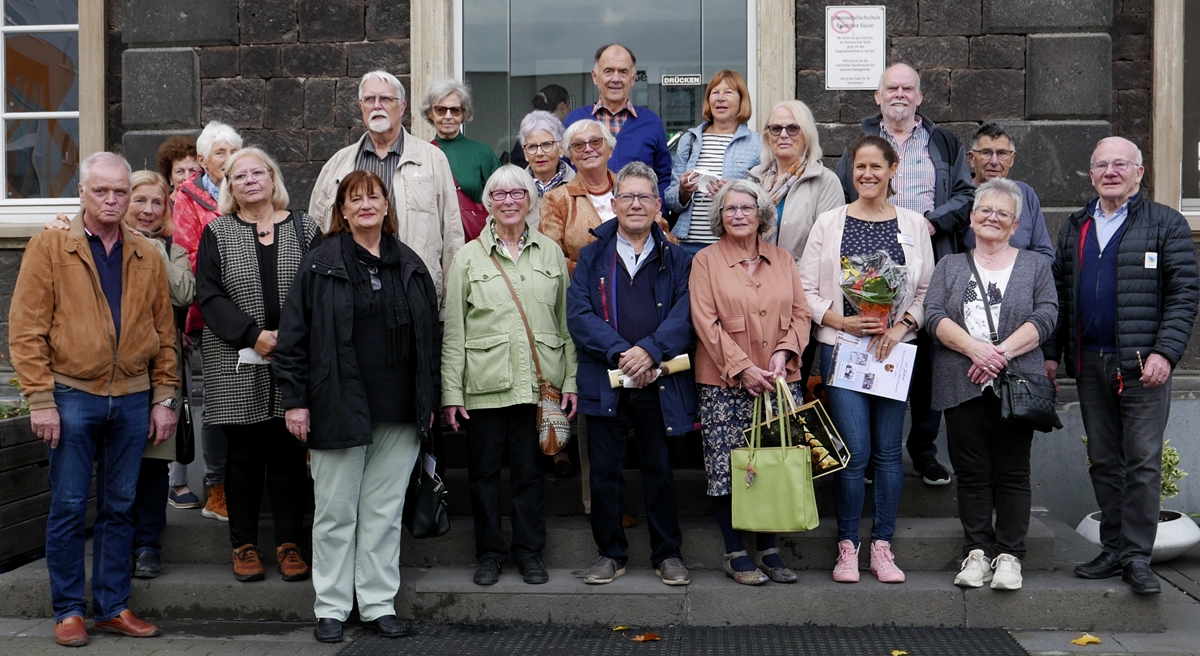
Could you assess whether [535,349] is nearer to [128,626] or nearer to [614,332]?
[614,332]

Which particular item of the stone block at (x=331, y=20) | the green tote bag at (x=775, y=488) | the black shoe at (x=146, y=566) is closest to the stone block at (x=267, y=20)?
the stone block at (x=331, y=20)

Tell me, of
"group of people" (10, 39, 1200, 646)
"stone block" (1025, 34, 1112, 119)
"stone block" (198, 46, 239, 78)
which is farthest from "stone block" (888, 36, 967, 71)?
"stone block" (198, 46, 239, 78)

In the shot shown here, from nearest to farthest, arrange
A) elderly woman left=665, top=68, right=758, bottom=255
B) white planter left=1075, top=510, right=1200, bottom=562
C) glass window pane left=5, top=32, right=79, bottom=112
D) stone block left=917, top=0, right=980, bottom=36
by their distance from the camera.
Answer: elderly woman left=665, top=68, right=758, bottom=255 < white planter left=1075, top=510, right=1200, bottom=562 < stone block left=917, top=0, right=980, bottom=36 < glass window pane left=5, top=32, right=79, bottom=112

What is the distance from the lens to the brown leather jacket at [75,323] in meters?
4.74

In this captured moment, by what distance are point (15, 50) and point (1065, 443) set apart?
786 centimetres

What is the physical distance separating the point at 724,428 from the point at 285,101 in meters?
4.06

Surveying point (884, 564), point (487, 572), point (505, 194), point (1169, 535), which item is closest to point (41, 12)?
point (505, 194)

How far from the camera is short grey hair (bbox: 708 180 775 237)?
5.16 m

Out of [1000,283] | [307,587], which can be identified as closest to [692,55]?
[1000,283]

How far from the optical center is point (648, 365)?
16.5 ft

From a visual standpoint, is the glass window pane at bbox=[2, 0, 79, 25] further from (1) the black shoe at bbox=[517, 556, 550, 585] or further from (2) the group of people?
(1) the black shoe at bbox=[517, 556, 550, 585]

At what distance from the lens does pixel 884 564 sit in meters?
5.18

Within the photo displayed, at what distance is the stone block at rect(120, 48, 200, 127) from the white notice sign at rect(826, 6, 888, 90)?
13.8ft

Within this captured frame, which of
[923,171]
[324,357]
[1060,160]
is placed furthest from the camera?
[1060,160]
